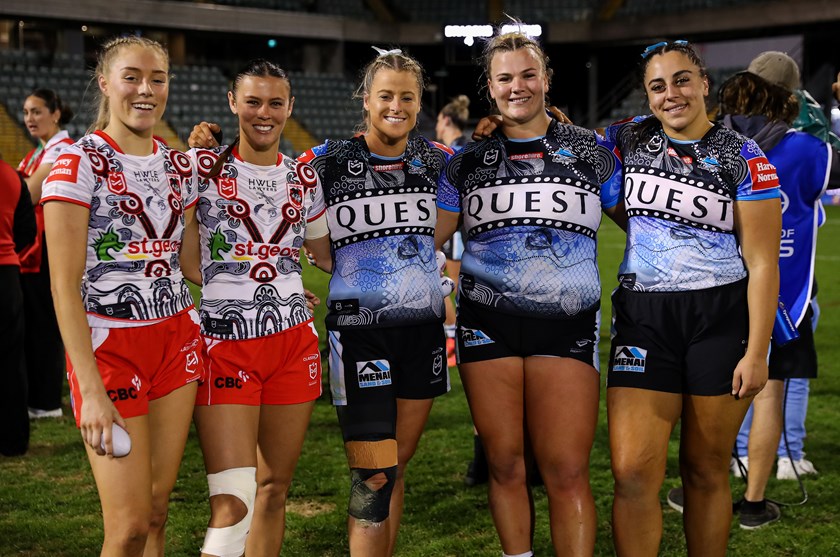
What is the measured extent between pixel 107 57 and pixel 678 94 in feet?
6.29

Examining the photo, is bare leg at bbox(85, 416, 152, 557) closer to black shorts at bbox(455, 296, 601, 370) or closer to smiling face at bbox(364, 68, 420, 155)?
black shorts at bbox(455, 296, 601, 370)

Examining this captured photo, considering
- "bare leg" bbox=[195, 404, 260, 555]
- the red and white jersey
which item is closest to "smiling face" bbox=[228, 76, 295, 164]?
"bare leg" bbox=[195, 404, 260, 555]

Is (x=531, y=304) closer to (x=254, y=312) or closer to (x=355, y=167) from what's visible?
(x=355, y=167)

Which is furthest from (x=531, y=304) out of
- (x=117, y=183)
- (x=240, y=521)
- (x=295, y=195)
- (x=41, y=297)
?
(x=41, y=297)

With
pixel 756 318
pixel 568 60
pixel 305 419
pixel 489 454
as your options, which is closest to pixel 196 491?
pixel 305 419

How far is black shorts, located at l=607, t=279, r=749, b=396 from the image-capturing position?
3.14 m

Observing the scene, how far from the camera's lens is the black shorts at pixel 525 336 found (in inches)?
128

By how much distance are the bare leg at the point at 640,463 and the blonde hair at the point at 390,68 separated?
1397 millimetres

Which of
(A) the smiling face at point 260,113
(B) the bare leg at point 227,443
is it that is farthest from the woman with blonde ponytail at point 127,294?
(A) the smiling face at point 260,113

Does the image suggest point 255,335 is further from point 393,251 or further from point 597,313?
point 597,313

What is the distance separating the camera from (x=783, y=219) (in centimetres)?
425

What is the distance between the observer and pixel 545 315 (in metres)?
3.23

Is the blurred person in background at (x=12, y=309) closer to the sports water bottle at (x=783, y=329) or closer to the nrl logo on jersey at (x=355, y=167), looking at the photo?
the nrl logo on jersey at (x=355, y=167)

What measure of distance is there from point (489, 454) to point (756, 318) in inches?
41.2
